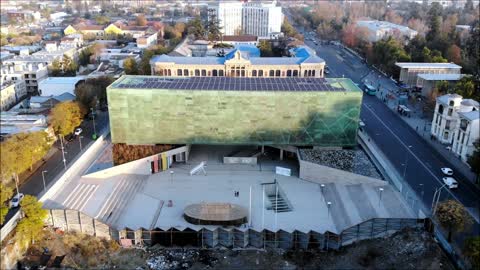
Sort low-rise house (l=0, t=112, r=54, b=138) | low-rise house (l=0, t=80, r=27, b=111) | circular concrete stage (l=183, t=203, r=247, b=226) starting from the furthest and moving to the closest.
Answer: low-rise house (l=0, t=80, r=27, b=111) < low-rise house (l=0, t=112, r=54, b=138) < circular concrete stage (l=183, t=203, r=247, b=226)

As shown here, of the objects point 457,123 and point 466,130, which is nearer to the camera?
point 466,130

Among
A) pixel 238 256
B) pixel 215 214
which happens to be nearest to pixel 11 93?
pixel 215 214

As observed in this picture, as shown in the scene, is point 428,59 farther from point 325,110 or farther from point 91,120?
point 91,120

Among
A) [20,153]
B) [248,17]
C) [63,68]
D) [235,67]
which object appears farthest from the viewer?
[248,17]

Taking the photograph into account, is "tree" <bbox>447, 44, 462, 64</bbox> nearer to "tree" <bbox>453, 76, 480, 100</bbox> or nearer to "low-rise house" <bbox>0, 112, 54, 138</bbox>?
"tree" <bbox>453, 76, 480, 100</bbox>

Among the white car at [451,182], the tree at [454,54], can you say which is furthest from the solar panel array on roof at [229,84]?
the tree at [454,54]

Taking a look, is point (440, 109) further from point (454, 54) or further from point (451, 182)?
point (454, 54)

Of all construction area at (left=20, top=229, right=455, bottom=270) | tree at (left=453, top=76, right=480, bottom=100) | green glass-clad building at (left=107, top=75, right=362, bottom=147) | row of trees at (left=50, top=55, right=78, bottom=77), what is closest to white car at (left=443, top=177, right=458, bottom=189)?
construction area at (left=20, top=229, right=455, bottom=270)
